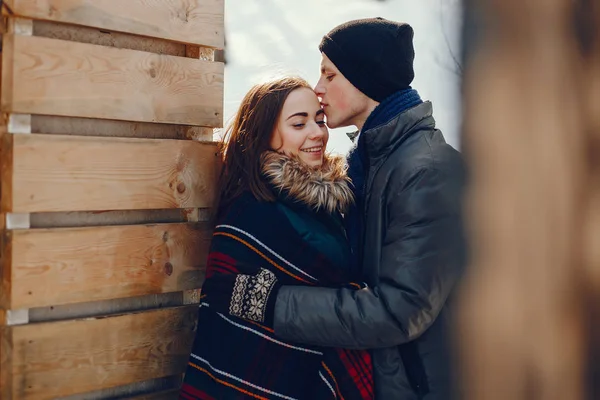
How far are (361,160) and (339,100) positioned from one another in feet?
1.07

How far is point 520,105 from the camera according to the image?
1.82 ft

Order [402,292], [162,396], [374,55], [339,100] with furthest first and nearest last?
[339,100]
[374,55]
[162,396]
[402,292]

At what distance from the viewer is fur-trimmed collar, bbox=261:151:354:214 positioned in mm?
2521

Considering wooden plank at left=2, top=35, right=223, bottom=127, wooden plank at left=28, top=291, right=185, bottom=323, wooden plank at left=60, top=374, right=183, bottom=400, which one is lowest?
wooden plank at left=60, top=374, right=183, bottom=400

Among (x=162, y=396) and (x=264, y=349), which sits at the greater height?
(x=264, y=349)

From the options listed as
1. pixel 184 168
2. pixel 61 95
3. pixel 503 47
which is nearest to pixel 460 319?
pixel 503 47

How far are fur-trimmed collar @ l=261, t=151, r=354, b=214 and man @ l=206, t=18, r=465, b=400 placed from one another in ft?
0.32

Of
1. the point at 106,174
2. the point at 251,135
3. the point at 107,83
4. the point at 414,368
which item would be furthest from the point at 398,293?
the point at 107,83

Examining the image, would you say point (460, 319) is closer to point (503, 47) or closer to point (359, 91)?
point (503, 47)

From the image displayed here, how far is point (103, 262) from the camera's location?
230 cm

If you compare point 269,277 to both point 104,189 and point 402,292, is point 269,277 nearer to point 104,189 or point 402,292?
point 402,292

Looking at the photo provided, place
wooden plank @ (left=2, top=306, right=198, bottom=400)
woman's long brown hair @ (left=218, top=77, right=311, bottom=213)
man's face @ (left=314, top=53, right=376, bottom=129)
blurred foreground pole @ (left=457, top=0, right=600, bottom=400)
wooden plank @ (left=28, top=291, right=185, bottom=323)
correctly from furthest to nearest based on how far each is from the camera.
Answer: man's face @ (left=314, top=53, right=376, bottom=129) < woman's long brown hair @ (left=218, top=77, right=311, bottom=213) < wooden plank @ (left=28, top=291, right=185, bottom=323) < wooden plank @ (left=2, top=306, right=198, bottom=400) < blurred foreground pole @ (left=457, top=0, right=600, bottom=400)

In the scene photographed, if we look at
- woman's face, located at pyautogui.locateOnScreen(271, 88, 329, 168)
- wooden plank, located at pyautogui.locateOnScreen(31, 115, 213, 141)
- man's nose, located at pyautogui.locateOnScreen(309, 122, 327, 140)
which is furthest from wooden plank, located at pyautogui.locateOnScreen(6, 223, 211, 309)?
man's nose, located at pyautogui.locateOnScreen(309, 122, 327, 140)

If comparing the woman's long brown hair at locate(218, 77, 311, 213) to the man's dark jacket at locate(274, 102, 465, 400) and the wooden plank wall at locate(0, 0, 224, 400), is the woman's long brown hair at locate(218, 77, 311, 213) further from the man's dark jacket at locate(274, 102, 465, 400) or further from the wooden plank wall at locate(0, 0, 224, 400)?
the man's dark jacket at locate(274, 102, 465, 400)
